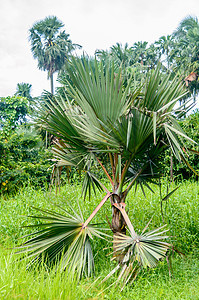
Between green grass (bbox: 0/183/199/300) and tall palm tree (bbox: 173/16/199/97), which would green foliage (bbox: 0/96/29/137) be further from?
green grass (bbox: 0/183/199/300)

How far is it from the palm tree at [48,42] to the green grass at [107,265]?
22.4m

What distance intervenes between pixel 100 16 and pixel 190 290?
5.33 meters

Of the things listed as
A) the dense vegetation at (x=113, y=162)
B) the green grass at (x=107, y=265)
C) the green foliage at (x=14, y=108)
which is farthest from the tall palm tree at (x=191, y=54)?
the dense vegetation at (x=113, y=162)

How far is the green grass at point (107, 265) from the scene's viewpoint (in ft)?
7.57

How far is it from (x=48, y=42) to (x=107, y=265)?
86.7 ft

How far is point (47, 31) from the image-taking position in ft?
86.4

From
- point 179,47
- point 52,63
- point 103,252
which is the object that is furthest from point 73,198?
point 52,63

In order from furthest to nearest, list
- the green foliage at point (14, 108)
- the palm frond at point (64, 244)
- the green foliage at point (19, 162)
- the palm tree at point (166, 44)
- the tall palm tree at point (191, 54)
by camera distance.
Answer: the palm tree at point (166, 44)
the green foliage at point (14, 108)
the tall palm tree at point (191, 54)
the green foliage at point (19, 162)
the palm frond at point (64, 244)

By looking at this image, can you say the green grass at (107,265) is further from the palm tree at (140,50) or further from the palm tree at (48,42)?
the palm tree at (48,42)

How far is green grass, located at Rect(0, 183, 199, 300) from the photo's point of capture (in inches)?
90.9

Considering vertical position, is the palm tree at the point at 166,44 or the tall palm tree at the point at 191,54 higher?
the palm tree at the point at 166,44

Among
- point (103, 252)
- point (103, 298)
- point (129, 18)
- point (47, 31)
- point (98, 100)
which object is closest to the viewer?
point (103, 298)

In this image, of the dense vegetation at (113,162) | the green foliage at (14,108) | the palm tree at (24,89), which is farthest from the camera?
the palm tree at (24,89)

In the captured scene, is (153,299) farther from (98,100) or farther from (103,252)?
(98,100)
